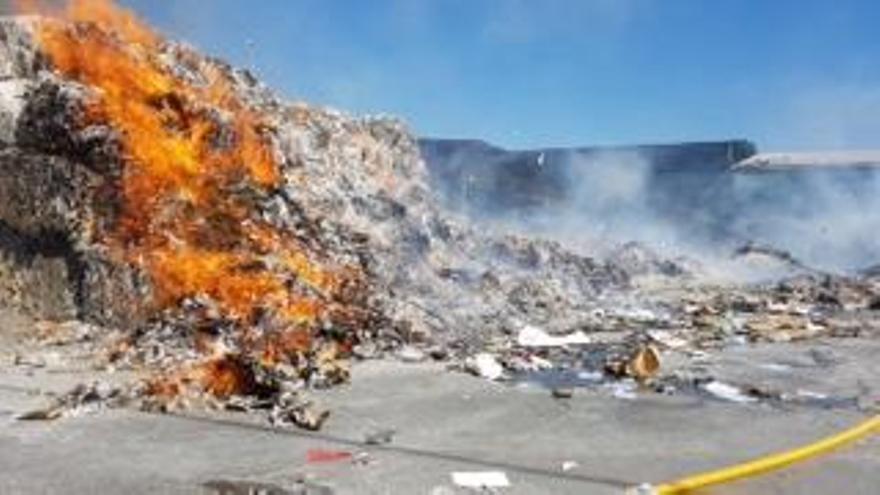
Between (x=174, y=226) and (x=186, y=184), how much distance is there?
618 millimetres

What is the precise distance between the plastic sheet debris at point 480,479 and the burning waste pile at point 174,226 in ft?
11.3

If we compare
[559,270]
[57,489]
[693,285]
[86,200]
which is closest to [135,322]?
[86,200]

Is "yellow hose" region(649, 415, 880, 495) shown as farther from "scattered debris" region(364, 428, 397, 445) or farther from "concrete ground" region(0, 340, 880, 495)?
"scattered debris" region(364, 428, 397, 445)

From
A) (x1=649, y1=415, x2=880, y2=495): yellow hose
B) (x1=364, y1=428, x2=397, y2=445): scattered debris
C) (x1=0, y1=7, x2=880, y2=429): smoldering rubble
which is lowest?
(x1=649, y1=415, x2=880, y2=495): yellow hose

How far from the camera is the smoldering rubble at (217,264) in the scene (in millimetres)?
11305

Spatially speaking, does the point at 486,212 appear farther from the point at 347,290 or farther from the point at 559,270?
the point at 347,290

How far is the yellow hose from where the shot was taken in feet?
22.8

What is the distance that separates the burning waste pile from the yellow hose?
4125 mm

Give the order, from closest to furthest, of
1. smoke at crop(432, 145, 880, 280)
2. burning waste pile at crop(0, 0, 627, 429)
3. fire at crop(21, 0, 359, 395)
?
burning waste pile at crop(0, 0, 627, 429) < fire at crop(21, 0, 359, 395) < smoke at crop(432, 145, 880, 280)

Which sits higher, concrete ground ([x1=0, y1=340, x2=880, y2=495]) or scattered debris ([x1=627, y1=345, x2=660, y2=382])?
scattered debris ([x1=627, y1=345, x2=660, y2=382])

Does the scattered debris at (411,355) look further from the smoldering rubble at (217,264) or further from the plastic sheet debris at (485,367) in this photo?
the plastic sheet debris at (485,367)

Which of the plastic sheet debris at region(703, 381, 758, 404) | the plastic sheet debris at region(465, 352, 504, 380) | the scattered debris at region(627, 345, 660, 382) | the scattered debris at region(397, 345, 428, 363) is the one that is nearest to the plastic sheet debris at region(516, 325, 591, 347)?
the scattered debris at region(397, 345, 428, 363)

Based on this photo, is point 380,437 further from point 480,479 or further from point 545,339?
point 545,339

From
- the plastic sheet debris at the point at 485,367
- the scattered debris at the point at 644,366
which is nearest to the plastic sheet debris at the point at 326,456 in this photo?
the plastic sheet debris at the point at 485,367
